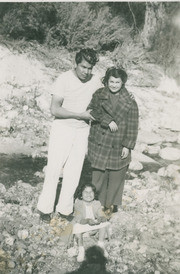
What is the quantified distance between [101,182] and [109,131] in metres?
0.38

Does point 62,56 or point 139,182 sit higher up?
point 62,56

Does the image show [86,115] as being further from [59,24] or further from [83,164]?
[59,24]

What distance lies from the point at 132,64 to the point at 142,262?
12.8 ft

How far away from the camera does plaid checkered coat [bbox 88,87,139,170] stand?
7.11ft

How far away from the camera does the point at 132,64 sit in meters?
5.66

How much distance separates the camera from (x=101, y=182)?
2410mm

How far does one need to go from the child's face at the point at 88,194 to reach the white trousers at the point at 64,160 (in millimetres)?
108

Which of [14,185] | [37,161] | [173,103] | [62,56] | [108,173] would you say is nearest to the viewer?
[108,173]

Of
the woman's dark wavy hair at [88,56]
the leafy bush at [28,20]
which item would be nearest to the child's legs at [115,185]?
the woman's dark wavy hair at [88,56]

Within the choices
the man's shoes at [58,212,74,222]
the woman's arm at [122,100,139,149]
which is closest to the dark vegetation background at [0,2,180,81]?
the woman's arm at [122,100,139,149]

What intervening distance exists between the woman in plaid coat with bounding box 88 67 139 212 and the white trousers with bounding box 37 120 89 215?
0.29ft

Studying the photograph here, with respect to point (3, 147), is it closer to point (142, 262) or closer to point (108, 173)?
point (108, 173)

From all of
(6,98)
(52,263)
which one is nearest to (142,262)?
(52,263)

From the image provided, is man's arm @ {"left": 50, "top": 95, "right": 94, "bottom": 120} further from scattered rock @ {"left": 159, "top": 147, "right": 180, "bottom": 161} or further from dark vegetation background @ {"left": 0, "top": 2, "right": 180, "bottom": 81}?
dark vegetation background @ {"left": 0, "top": 2, "right": 180, "bottom": 81}
